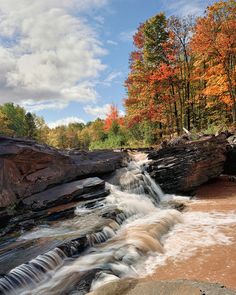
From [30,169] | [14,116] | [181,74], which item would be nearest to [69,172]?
[30,169]

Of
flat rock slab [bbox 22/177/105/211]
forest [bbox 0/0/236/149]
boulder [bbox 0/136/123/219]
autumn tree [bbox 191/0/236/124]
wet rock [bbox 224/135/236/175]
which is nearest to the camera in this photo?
boulder [bbox 0/136/123/219]

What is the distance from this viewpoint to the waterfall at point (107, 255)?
591 centimetres

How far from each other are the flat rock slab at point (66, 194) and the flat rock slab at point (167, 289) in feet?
18.4

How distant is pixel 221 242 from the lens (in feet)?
25.6

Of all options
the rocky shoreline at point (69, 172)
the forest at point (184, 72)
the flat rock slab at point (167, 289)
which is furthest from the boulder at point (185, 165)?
the flat rock slab at point (167, 289)

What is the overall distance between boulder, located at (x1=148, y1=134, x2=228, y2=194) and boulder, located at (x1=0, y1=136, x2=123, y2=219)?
3.18 m

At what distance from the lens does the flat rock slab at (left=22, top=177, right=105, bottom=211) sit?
10.1m

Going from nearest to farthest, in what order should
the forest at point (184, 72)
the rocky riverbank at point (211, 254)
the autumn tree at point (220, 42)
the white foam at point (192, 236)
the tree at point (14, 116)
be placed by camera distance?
the rocky riverbank at point (211, 254) → the white foam at point (192, 236) → the autumn tree at point (220, 42) → the forest at point (184, 72) → the tree at point (14, 116)

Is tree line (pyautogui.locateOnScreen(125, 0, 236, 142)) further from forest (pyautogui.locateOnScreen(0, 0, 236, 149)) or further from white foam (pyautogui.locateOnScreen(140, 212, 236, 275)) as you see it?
white foam (pyautogui.locateOnScreen(140, 212, 236, 275))

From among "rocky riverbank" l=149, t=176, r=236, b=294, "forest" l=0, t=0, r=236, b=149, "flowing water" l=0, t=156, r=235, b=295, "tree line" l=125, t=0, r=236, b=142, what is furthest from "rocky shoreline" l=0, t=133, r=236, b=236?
"tree line" l=125, t=0, r=236, b=142

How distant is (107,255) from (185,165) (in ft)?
25.9

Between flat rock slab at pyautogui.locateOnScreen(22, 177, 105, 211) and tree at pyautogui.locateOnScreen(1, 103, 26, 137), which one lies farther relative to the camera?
tree at pyautogui.locateOnScreen(1, 103, 26, 137)

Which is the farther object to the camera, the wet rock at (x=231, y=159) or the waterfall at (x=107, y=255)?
the wet rock at (x=231, y=159)

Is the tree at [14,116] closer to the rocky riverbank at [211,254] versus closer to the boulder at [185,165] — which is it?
the boulder at [185,165]
